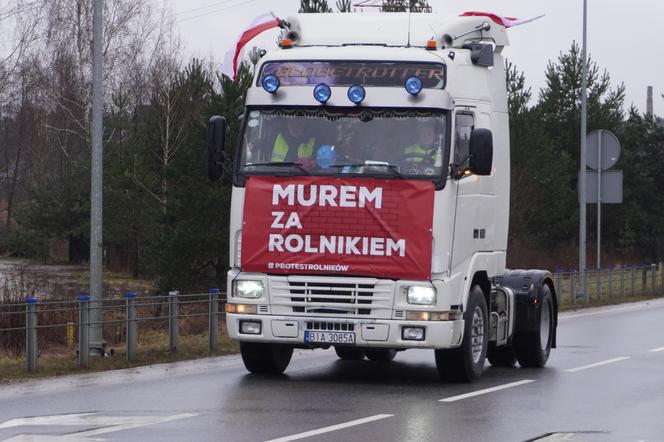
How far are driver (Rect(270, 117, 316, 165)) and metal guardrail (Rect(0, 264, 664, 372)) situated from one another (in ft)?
11.7

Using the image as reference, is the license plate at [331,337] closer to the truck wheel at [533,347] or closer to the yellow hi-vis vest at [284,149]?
the yellow hi-vis vest at [284,149]

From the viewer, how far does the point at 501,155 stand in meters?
16.8

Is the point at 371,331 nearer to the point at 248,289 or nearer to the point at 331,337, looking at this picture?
the point at 331,337

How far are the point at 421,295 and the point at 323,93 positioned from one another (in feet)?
7.72

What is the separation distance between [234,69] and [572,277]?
20.6 m

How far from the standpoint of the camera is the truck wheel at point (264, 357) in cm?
1612

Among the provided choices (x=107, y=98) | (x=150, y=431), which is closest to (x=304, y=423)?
(x=150, y=431)

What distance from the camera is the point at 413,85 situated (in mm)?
14727

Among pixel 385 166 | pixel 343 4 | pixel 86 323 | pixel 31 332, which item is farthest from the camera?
pixel 343 4

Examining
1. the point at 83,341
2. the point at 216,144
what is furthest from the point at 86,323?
the point at 216,144

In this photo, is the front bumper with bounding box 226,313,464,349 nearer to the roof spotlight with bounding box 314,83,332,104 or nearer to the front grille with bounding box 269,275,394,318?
the front grille with bounding box 269,275,394,318

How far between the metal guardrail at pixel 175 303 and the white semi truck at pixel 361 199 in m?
2.80

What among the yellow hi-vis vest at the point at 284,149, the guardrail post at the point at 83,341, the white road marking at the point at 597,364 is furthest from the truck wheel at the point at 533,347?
the guardrail post at the point at 83,341

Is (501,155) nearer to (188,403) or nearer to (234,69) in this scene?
(234,69)
